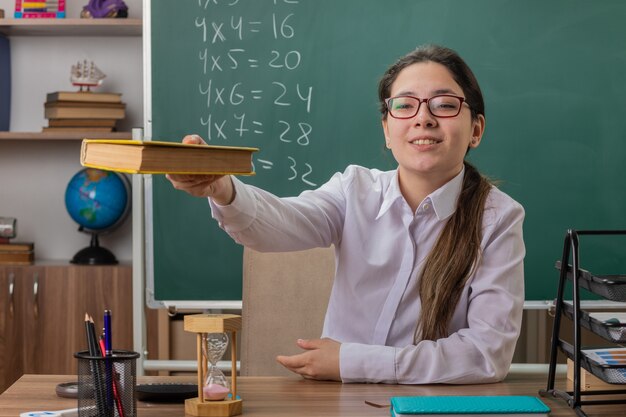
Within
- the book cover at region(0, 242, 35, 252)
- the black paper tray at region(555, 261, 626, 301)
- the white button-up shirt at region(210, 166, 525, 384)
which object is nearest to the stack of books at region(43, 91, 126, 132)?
the book cover at region(0, 242, 35, 252)

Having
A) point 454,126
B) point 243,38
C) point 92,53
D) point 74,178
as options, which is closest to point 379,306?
point 454,126

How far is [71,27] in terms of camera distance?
345 cm

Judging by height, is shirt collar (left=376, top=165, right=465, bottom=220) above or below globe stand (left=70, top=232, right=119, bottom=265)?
above

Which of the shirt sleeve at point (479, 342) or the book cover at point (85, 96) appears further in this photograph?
the book cover at point (85, 96)

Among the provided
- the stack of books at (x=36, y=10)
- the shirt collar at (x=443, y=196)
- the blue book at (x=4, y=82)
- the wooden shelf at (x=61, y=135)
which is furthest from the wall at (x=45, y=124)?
the shirt collar at (x=443, y=196)

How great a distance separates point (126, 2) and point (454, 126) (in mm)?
2234

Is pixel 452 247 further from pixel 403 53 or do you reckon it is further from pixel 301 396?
pixel 403 53

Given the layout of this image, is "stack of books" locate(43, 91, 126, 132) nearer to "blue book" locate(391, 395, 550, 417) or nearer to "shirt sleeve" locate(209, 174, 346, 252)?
"shirt sleeve" locate(209, 174, 346, 252)

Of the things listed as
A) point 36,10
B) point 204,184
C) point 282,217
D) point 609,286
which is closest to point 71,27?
point 36,10

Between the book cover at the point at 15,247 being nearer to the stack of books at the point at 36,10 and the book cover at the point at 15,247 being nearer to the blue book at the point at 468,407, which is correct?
Result: the stack of books at the point at 36,10

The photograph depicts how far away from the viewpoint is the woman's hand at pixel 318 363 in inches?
63.4

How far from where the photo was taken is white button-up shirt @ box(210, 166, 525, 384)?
1614 mm

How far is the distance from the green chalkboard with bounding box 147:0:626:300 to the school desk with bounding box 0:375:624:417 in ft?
4.36

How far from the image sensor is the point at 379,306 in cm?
191
